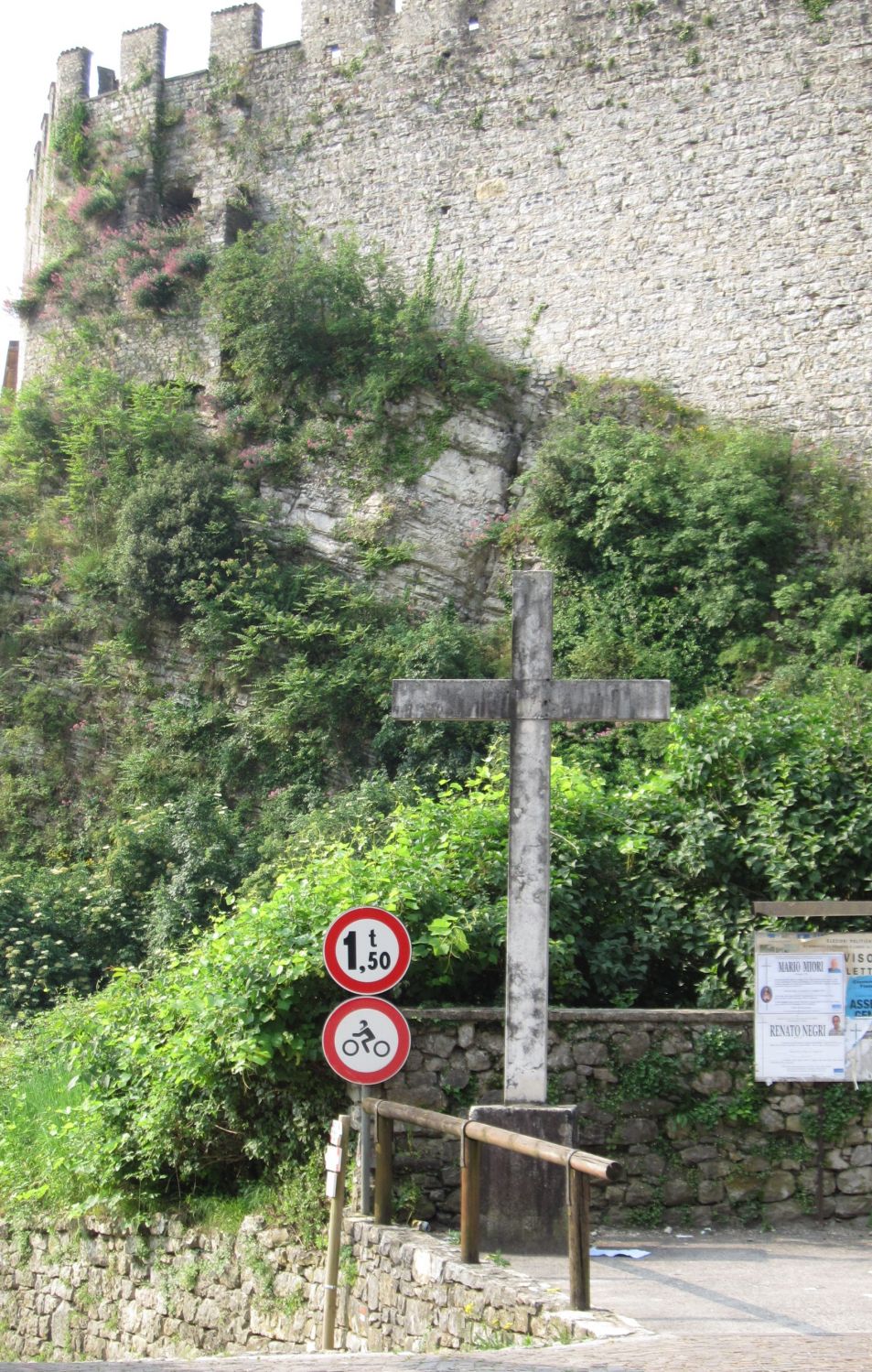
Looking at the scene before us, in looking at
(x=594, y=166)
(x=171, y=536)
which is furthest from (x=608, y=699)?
(x=594, y=166)

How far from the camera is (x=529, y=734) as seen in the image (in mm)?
7230

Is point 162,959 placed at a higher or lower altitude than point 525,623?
lower

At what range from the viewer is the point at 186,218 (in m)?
20.7

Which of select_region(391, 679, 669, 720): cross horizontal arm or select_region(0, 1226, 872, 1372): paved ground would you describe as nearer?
select_region(0, 1226, 872, 1372): paved ground

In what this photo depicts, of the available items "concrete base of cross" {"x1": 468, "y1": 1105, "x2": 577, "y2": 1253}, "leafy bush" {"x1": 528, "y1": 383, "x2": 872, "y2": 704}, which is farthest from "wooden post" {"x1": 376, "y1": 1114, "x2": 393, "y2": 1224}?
"leafy bush" {"x1": 528, "y1": 383, "x2": 872, "y2": 704}

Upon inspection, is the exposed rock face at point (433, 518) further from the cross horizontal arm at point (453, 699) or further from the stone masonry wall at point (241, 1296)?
the cross horizontal arm at point (453, 699)

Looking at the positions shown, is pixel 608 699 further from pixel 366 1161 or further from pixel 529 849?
pixel 366 1161

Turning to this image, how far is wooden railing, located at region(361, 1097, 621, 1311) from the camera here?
520 centimetres

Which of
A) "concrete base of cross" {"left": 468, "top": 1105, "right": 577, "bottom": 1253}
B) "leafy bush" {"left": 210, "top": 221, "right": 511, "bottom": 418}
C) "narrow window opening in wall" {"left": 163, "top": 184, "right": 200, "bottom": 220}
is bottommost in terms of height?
"concrete base of cross" {"left": 468, "top": 1105, "right": 577, "bottom": 1253}

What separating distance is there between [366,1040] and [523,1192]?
0.96m

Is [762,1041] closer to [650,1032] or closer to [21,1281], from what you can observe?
[650,1032]

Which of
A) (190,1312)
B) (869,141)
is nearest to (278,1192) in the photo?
(190,1312)

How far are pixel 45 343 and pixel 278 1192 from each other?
16.1 meters

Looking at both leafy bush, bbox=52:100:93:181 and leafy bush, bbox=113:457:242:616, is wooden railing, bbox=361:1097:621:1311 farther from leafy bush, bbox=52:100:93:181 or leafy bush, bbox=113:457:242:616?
leafy bush, bbox=52:100:93:181
